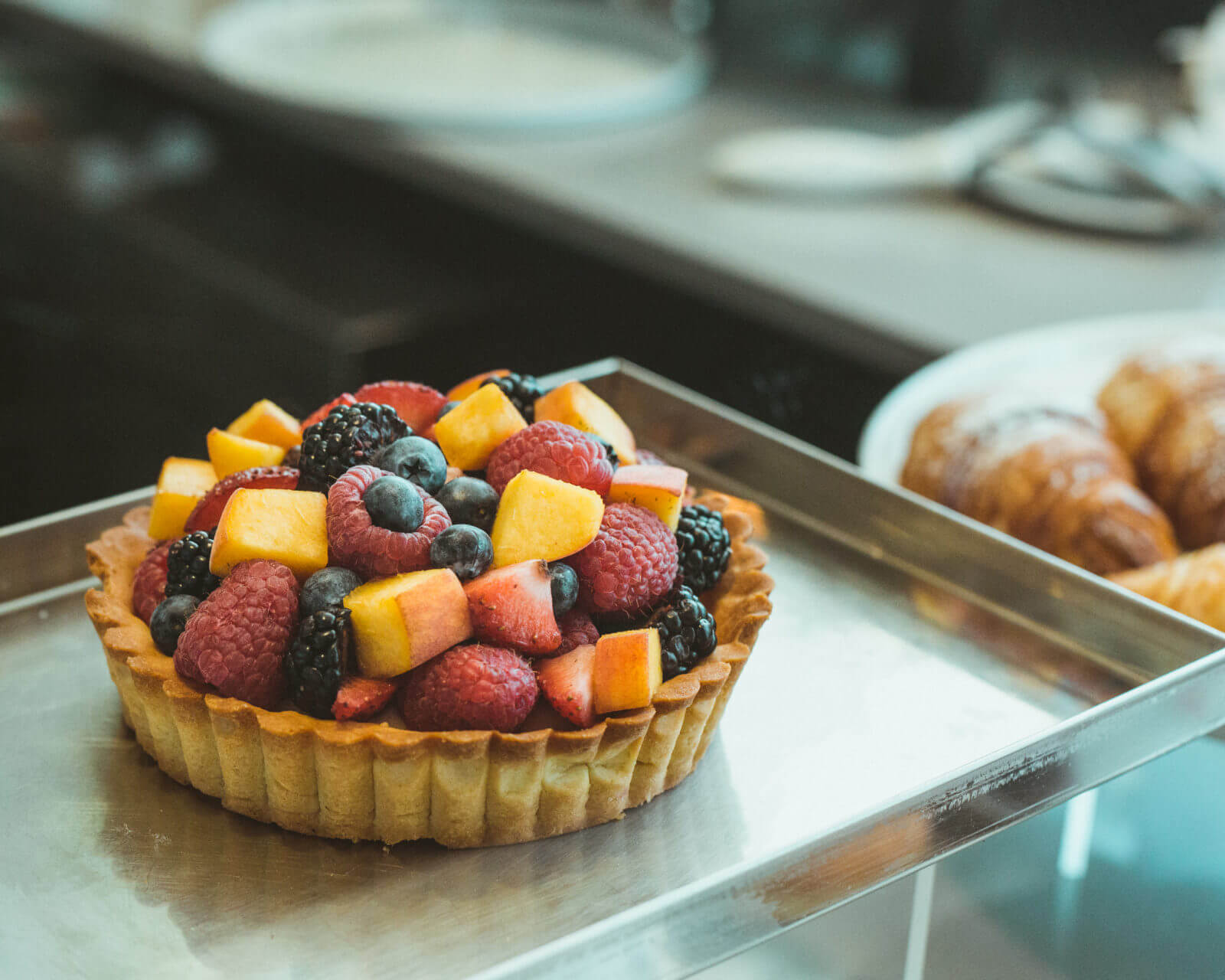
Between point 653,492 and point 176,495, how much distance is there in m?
0.37

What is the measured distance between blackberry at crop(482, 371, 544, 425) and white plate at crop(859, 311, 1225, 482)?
0.50 m

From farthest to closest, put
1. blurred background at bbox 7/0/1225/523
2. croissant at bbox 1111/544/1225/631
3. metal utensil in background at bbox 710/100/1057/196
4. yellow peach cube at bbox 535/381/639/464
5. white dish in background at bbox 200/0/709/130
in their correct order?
white dish in background at bbox 200/0/709/130, metal utensil in background at bbox 710/100/1057/196, blurred background at bbox 7/0/1225/523, croissant at bbox 1111/544/1225/631, yellow peach cube at bbox 535/381/639/464

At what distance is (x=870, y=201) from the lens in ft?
8.11

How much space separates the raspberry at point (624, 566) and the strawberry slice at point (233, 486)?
0.23m

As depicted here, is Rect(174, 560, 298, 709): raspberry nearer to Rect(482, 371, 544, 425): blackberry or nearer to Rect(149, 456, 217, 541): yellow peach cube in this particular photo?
Rect(149, 456, 217, 541): yellow peach cube

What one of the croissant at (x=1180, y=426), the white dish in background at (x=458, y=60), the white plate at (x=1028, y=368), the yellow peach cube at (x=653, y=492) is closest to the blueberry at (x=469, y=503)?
the yellow peach cube at (x=653, y=492)

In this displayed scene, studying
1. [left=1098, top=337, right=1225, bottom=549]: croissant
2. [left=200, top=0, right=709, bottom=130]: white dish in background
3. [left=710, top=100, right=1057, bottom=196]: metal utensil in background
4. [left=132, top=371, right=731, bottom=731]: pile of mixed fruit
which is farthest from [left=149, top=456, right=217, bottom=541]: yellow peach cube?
[left=200, top=0, right=709, bottom=130]: white dish in background

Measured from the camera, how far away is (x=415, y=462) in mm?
964

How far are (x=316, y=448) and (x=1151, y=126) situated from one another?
85.4 inches

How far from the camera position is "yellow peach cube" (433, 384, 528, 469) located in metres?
1.04

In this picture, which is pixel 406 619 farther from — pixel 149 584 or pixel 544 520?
pixel 149 584

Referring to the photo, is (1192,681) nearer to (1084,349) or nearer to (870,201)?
(1084,349)

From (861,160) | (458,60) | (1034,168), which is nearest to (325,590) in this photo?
(861,160)

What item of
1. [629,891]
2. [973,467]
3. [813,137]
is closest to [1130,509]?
[973,467]
